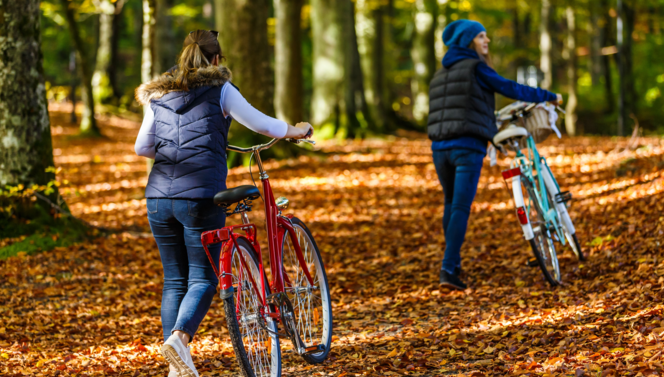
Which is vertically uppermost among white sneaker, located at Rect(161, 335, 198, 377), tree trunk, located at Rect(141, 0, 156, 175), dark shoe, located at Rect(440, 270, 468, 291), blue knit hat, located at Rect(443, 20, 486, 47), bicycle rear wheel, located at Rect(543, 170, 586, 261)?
tree trunk, located at Rect(141, 0, 156, 175)

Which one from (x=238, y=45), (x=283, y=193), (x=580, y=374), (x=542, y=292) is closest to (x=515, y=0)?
(x=238, y=45)

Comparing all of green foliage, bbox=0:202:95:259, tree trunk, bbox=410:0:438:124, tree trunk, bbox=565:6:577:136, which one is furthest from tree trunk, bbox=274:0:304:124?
tree trunk, bbox=565:6:577:136

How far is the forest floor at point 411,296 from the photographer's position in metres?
4.24

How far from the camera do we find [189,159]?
→ 347cm

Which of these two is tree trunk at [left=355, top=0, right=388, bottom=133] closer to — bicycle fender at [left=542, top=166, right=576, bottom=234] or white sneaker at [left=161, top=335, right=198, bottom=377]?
bicycle fender at [left=542, top=166, right=576, bottom=234]

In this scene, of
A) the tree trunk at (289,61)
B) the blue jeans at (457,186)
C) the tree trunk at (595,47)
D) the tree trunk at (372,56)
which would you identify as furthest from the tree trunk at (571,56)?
the blue jeans at (457,186)

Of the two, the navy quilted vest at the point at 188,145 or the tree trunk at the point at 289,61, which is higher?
the tree trunk at the point at 289,61

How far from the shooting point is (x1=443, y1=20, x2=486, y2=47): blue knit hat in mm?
5836

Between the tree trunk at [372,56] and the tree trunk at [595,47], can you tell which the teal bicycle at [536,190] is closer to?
the tree trunk at [372,56]

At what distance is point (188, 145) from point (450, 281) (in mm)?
3249

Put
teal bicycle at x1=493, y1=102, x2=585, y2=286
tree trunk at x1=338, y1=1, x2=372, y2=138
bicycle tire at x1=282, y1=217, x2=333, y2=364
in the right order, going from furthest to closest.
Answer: tree trunk at x1=338, y1=1, x2=372, y2=138 → teal bicycle at x1=493, y1=102, x2=585, y2=286 → bicycle tire at x1=282, y1=217, x2=333, y2=364

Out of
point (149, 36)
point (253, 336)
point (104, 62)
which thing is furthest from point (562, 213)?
point (104, 62)

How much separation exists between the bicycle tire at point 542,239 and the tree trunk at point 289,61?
9584 mm

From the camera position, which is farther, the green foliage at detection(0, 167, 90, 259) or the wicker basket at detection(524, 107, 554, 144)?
the green foliage at detection(0, 167, 90, 259)
